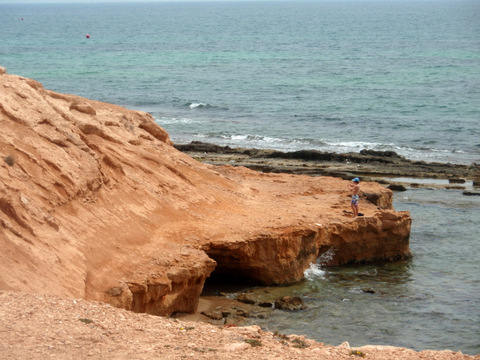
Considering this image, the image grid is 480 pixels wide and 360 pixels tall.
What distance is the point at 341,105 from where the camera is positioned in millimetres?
49469

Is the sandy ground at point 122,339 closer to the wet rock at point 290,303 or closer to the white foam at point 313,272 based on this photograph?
the wet rock at point 290,303

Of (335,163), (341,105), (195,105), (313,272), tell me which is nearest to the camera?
(313,272)

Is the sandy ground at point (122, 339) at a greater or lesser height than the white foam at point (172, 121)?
greater

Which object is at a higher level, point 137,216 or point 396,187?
point 137,216

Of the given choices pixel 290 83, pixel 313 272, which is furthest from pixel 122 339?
pixel 290 83

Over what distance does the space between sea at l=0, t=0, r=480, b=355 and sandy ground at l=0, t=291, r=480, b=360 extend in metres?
4.31

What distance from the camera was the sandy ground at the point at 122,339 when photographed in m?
9.64

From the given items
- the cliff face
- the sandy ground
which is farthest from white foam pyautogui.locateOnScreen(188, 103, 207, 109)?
the sandy ground

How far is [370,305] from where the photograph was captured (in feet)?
55.5

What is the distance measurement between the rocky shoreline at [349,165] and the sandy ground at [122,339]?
18.4m

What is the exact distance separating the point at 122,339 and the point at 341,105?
134 ft

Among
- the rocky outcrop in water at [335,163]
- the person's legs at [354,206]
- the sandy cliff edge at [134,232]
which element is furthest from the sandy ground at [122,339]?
the rocky outcrop in water at [335,163]

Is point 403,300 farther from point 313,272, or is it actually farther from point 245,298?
point 245,298

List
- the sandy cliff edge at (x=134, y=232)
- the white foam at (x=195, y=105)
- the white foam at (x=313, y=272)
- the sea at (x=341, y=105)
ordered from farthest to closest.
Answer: the white foam at (x=195, y=105), the white foam at (x=313, y=272), the sea at (x=341, y=105), the sandy cliff edge at (x=134, y=232)
